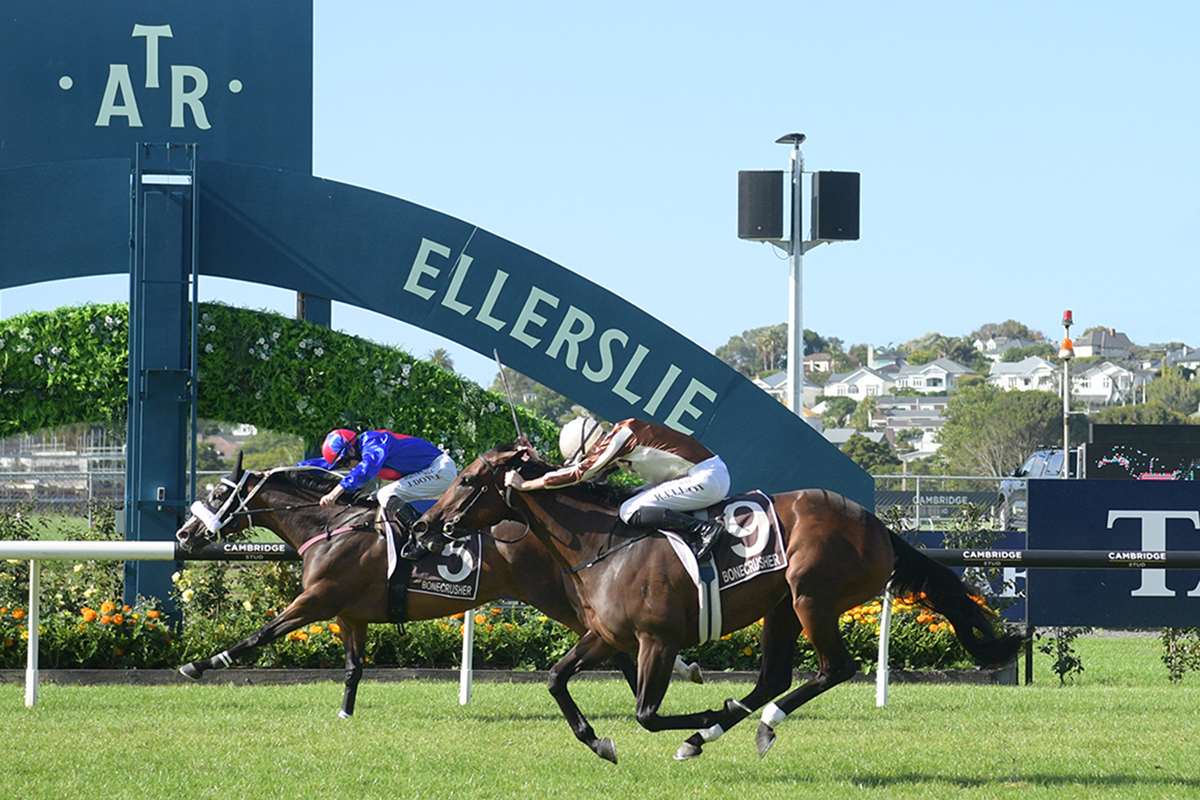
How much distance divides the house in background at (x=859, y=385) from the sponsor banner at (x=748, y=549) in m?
177

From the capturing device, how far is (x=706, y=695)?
32.3ft

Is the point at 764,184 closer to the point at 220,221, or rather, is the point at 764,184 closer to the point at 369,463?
the point at 220,221

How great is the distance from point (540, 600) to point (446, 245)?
414cm

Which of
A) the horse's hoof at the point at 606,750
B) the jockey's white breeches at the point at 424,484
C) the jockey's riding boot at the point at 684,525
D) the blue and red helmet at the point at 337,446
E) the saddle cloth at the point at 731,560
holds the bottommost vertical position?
the horse's hoof at the point at 606,750

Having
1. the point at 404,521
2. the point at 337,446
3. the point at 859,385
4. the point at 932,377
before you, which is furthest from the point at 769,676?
the point at 932,377

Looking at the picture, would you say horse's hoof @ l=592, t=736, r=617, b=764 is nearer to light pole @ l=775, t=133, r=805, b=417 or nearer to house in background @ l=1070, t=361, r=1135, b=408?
light pole @ l=775, t=133, r=805, b=417

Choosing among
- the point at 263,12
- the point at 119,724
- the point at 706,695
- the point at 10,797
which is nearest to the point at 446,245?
the point at 263,12

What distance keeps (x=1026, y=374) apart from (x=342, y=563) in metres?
168

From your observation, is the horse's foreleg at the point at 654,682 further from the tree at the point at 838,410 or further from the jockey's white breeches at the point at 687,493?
the tree at the point at 838,410

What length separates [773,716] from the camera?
741cm

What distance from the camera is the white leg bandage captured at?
740cm

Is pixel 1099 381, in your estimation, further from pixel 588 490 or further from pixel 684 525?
pixel 684 525

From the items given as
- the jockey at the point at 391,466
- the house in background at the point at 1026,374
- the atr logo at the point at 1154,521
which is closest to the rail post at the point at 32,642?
the jockey at the point at 391,466

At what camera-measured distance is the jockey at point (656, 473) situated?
7.41m
